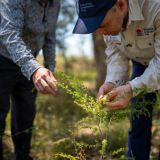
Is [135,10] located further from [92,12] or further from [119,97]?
[119,97]

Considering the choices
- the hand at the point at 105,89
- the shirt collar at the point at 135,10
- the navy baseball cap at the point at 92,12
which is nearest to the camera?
the navy baseball cap at the point at 92,12

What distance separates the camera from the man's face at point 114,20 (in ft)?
10.8

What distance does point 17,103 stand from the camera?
471cm

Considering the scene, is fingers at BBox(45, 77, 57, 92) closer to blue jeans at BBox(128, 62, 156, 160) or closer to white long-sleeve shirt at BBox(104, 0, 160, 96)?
white long-sleeve shirt at BBox(104, 0, 160, 96)

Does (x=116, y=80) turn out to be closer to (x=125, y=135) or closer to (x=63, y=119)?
(x=125, y=135)

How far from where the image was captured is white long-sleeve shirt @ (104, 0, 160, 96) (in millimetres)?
3441

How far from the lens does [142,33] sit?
361cm

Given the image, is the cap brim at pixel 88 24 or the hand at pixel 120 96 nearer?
the cap brim at pixel 88 24

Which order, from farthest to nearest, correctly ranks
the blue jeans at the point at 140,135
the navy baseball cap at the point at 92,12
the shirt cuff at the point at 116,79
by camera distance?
the blue jeans at the point at 140,135 < the shirt cuff at the point at 116,79 < the navy baseball cap at the point at 92,12

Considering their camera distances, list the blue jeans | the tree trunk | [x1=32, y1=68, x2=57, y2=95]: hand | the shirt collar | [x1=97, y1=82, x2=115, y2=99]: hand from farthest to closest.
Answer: the tree trunk → the blue jeans → [x1=97, y1=82, x2=115, y2=99]: hand → [x1=32, y1=68, x2=57, y2=95]: hand → the shirt collar

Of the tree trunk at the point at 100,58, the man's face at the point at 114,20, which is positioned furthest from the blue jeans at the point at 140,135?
the tree trunk at the point at 100,58

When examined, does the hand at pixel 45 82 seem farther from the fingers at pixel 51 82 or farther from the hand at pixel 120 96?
the hand at pixel 120 96

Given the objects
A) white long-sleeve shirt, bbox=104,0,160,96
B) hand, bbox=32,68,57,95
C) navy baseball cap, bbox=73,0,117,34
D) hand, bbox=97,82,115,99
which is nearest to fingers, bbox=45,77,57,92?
hand, bbox=32,68,57,95

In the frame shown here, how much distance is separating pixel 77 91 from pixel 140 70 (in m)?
0.90
